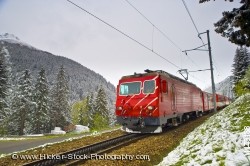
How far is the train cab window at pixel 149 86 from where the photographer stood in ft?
53.0

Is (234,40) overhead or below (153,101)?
overhead

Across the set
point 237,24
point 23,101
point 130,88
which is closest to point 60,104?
point 23,101

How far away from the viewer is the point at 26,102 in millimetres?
52312

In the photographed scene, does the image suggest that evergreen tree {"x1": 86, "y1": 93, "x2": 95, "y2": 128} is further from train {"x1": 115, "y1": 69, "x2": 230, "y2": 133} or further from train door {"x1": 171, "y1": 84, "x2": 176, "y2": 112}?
train {"x1": 115, "y1": 69, "x2": 230, "y2": 133}

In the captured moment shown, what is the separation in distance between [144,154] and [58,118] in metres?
51.7

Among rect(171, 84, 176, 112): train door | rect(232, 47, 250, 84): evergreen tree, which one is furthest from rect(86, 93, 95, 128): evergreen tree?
rect(171, 84, 176, 112): train door

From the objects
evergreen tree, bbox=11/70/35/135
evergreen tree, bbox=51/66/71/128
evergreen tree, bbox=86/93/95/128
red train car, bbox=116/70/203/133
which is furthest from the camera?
evergreen tree, bbox=86/93/95/128

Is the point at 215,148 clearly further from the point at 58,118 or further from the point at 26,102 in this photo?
the point at 58,118

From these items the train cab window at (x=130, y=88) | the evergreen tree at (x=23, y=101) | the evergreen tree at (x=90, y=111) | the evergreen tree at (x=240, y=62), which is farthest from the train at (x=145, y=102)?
the evergreen tree at (x=90, y=111)

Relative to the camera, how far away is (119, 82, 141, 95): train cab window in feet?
55.0

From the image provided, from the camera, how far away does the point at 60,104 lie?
60.8 m

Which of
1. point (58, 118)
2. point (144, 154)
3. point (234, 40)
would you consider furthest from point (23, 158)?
point (58, 118)

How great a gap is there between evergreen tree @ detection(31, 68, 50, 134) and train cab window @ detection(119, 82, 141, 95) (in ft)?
131

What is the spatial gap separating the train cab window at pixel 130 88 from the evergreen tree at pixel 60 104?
45.0m
